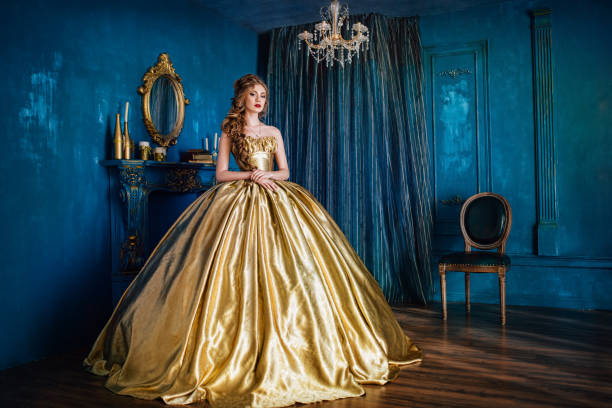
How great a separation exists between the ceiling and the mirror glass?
1.07 m

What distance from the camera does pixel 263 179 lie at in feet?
9.87

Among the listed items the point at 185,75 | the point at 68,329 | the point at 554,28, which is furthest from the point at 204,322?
the point at 554,28

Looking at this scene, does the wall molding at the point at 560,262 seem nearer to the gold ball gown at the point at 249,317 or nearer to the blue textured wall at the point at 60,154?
the gold ball gown at the point at 249,317

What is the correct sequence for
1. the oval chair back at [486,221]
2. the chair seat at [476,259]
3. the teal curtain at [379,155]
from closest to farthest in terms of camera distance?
the chair seat at [476,259] < the oval chair back at [486,221] < the teal curtain at [379,155]

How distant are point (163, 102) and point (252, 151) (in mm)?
1377

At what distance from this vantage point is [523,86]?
4738mm

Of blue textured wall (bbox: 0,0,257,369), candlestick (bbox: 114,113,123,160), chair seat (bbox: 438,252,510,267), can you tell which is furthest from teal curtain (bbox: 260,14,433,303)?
candlestick (bbox: 114,113,123,160)

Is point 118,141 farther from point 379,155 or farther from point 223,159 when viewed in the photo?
point 379,155

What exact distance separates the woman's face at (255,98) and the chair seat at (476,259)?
79.3 inches

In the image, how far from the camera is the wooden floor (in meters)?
2.35

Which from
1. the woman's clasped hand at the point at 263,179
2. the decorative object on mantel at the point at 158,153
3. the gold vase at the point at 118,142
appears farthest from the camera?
the decorative object on mantel at the point at 158,153

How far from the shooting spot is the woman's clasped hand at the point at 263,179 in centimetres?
298

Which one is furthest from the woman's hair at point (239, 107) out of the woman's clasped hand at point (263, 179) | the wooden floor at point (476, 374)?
the wooden floor at point (476, 374)

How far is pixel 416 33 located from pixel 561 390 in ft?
12.2
